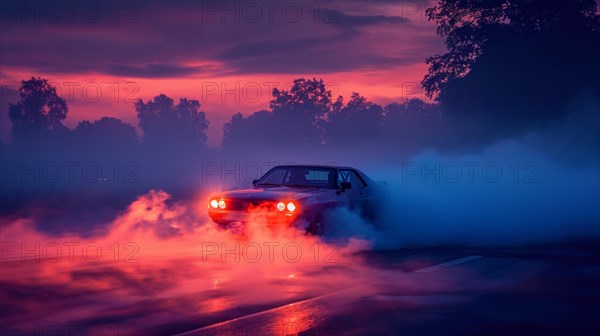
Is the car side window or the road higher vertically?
the car side window

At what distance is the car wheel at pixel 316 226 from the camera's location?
14.1m

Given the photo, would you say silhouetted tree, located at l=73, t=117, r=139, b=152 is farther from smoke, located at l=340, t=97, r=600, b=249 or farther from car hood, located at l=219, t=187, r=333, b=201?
car hood, located at l=219, t=187, r=333, b=201

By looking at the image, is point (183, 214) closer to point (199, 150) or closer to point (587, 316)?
point (587, 316)

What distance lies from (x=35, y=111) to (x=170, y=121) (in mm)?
40903

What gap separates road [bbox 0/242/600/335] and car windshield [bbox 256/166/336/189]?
2559 mm

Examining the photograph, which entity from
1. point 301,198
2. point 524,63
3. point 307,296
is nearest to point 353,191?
point 301,198

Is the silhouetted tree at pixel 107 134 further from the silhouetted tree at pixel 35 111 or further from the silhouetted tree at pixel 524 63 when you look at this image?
the silhouetted tree at pixel 524 63

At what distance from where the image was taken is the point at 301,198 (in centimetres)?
1377

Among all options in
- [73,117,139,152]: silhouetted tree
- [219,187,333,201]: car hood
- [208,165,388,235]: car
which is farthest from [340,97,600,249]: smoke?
[73,117,139,152]: silhouetted tree

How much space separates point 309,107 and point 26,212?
121 meters

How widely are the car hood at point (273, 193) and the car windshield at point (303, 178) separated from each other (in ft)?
1.60

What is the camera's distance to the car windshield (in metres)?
15.2

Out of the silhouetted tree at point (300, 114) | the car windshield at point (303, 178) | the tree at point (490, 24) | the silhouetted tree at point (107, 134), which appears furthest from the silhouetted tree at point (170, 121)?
the car windshield at point (303, 178)

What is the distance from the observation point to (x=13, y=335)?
Answer: 6.91 meters
